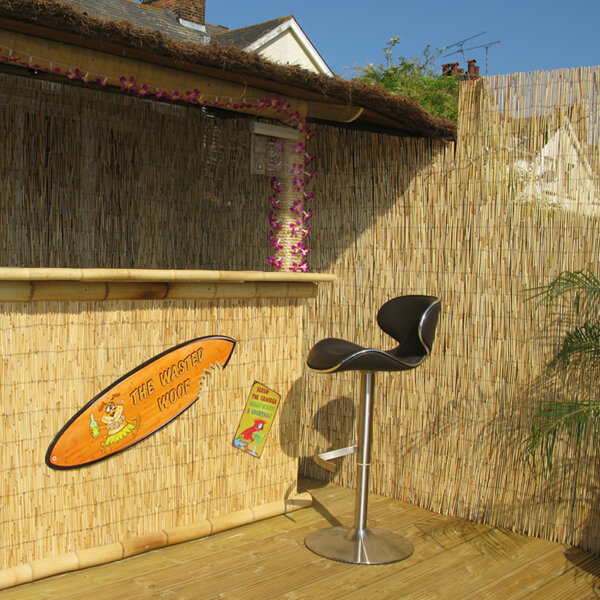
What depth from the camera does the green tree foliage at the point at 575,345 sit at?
2896 millimetres

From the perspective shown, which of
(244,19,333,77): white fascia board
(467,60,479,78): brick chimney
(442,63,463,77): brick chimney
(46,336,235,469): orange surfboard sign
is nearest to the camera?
(46,336,235,469): orange surfboard sign

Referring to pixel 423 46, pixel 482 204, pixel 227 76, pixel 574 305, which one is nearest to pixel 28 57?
pixel 227 76

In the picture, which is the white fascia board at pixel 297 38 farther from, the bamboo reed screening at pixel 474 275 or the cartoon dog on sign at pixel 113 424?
the cartoon dog on sign at pixel 113 424

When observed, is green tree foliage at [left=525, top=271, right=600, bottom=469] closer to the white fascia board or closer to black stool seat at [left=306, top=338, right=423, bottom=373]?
black stool seat at [left=306, top=338, right=423, bottom=373]

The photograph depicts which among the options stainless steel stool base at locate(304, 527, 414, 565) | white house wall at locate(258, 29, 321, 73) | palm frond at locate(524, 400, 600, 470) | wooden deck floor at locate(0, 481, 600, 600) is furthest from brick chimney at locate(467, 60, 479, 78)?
stainless steel stool base at locate(304, 527, 414, 565)

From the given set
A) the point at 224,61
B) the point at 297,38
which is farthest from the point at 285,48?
the point at 224,61

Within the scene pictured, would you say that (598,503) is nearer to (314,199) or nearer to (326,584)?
(326,584)

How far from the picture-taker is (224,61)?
2799 mm

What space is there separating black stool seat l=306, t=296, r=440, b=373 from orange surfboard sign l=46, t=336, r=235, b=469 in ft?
1.63

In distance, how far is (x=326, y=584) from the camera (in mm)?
2705

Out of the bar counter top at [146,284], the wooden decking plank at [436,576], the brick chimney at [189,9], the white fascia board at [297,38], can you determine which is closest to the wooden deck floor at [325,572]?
the wooden decking plank at [436,576]

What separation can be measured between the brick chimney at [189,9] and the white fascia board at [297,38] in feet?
6.11

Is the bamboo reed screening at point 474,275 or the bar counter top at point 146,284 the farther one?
the bamboo reed screening at point 474,275

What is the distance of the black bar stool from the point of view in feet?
9.34
